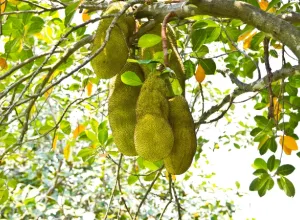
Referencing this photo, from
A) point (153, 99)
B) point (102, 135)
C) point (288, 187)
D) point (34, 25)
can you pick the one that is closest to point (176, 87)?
point (153, 99)

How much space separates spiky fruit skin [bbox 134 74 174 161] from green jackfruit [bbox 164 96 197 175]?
0.02 metres

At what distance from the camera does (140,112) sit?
105cm

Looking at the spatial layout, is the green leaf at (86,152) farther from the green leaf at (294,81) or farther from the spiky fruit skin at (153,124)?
the green leaf at (294,81)

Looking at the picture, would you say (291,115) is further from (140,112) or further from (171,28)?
(140,112)

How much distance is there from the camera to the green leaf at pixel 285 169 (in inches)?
68.5

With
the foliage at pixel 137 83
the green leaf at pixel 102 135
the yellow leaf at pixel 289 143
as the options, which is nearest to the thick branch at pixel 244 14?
the foliage at pixel 137 83

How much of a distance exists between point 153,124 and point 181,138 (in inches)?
3.1

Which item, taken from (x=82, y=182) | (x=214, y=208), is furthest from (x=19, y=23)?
(x=214, y=208)

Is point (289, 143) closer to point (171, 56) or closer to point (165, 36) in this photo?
point (171, 56)

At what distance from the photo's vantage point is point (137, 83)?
3.40 ft

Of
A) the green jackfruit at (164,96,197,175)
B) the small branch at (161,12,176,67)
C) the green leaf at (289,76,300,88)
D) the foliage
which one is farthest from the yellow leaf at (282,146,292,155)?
the small branch at (161,12,176,67)

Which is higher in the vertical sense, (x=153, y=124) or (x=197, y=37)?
(x=197, y=37)

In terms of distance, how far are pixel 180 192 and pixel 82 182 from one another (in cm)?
76

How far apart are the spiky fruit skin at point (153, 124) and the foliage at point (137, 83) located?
0.14 ft
